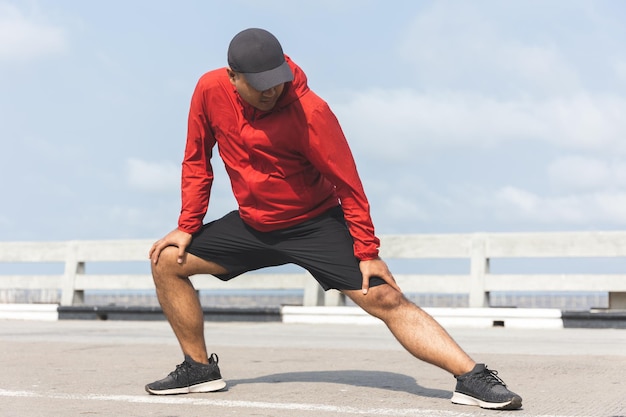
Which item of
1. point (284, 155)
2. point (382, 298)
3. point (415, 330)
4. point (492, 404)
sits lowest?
point (492, 404)

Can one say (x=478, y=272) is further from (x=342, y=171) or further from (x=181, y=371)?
(x=342, y=171)

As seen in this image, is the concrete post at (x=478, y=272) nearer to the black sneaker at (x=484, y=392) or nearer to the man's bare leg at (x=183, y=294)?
the man's bare leg at (x=183, y=294)

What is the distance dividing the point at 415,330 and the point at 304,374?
170cm

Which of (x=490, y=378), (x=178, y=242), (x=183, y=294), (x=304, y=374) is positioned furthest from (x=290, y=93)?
(x=304, y=374)

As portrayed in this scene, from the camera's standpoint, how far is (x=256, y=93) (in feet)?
15.2

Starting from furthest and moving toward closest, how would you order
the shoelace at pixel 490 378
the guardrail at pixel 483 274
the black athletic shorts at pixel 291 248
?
1. the guardrail at pixel 483 274
2. the black athletic shorts at pixel 291 248
3. the shoelace at pixel 490 378

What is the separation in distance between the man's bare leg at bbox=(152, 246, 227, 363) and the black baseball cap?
115 centimetres

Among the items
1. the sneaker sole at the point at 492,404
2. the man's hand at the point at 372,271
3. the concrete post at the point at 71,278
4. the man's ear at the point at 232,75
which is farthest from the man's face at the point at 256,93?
the concrete post at the point at 71,278

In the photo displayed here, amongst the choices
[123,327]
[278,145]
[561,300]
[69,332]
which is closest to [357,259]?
[278,145]

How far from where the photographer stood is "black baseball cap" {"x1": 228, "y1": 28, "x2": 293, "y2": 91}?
4.48 metres

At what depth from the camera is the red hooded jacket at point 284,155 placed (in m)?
4.71

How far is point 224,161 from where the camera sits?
16.4ft

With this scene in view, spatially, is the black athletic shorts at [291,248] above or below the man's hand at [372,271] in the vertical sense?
above

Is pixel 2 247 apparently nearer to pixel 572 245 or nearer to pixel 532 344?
pixel 572 245
